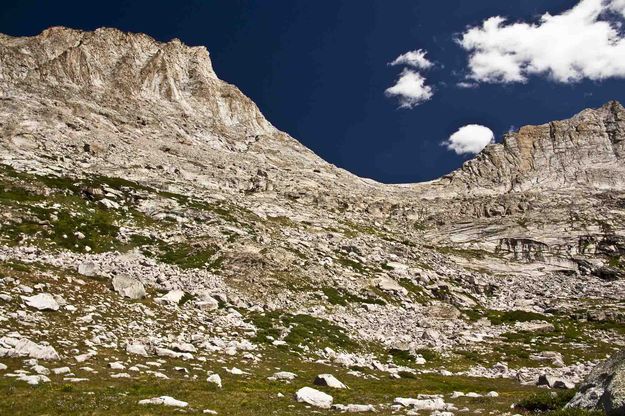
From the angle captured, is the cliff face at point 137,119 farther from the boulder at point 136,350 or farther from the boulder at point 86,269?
the boulder at point 136,350

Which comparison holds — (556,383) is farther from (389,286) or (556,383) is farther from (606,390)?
(389,286)

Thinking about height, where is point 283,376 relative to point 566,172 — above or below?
below

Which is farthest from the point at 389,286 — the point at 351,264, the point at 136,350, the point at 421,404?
the point at 421,404

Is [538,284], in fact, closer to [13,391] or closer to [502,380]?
[502,380]

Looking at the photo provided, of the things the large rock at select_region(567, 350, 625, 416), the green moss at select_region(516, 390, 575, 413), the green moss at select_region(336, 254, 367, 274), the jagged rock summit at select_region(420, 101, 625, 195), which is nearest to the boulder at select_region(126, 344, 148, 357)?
the green moss at select_region(516, 390, 575, 413)

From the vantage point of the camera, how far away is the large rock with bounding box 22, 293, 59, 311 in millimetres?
31291

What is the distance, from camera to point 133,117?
13950cm

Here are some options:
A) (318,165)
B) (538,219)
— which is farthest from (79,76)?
(538,219)

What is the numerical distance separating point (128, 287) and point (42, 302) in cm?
936

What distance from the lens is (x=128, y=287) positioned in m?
40.9

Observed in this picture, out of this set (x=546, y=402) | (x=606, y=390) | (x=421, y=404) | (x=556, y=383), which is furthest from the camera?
(x=556, y=383)

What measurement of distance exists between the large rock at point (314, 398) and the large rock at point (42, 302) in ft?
63.1

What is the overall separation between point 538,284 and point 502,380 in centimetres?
6639

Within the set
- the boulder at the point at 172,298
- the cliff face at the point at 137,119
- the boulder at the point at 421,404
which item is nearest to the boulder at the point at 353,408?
the boulder at the point at 421,404
